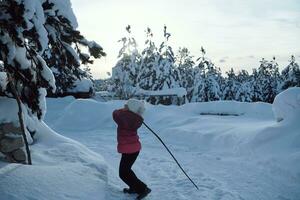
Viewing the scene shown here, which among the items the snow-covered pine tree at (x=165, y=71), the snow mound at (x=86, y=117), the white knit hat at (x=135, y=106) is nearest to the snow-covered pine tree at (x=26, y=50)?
the white knit hat at (x=135, y=106)

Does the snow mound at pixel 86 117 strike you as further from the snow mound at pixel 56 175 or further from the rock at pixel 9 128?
the rock at pixel 9 128

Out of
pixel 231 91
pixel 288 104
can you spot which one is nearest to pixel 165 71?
pixel 231 91

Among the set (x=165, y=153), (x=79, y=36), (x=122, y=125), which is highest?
(x=79, y=36)

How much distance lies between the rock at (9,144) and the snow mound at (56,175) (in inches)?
18.5

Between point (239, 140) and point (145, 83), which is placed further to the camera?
point (145, 83)

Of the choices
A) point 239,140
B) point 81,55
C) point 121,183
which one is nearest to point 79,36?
point 81,55

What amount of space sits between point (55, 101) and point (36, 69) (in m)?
20.8

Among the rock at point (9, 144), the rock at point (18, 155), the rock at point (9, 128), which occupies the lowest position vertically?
the rock at point (18, 155)

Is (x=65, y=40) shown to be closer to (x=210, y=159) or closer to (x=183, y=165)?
(x=183, y=165)

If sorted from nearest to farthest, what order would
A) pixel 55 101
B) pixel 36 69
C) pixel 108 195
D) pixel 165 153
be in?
pixel 108 195, pixel 36 69, pixel 165 153, pixel 55 101

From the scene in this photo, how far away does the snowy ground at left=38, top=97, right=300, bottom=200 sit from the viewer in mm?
7129

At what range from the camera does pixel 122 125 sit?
6.66 meters

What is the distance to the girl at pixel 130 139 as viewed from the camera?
6645mm

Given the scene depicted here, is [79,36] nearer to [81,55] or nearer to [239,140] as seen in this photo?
Result: [81,55]
